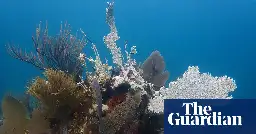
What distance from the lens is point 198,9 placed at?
46406mm

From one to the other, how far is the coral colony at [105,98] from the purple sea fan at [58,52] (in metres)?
1.32

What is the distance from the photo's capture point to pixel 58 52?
21.1ft

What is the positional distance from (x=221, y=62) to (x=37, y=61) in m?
43.8

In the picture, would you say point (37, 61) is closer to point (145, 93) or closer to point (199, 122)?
point (145, 93)

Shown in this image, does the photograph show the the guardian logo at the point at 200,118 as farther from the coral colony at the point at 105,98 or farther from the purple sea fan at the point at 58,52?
the purple sea fan at the point at 58,52

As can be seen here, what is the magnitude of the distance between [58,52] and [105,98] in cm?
252

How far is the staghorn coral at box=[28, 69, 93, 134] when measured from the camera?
3.33m

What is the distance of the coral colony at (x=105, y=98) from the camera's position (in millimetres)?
3357

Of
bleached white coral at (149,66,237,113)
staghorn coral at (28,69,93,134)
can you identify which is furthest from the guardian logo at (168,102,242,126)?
staghorn coral at (28,69,93,134)

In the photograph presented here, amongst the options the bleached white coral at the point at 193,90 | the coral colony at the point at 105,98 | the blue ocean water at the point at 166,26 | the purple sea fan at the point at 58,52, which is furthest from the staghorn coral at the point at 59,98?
the blue ocean water at the point at 166,26

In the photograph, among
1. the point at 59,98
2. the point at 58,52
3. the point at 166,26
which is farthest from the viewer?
the point at 166,26

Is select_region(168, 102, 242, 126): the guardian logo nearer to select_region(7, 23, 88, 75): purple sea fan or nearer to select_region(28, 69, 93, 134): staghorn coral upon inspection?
select_region(28, 69, 93, 134): staghorn coral

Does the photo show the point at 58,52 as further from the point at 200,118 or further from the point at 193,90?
the point at 200,118

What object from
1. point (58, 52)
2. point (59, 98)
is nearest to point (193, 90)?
point (59, 98)
